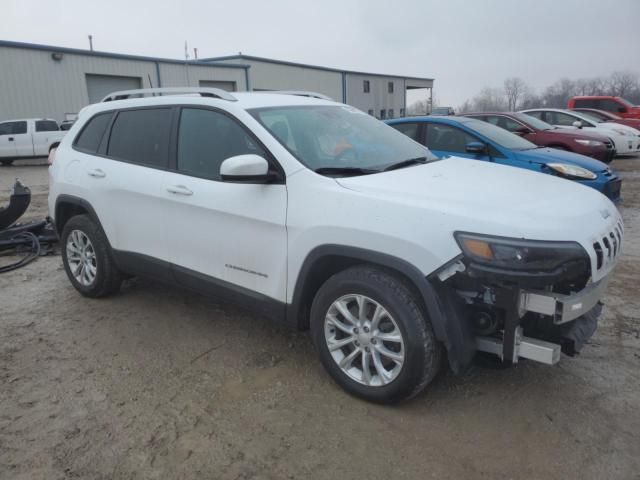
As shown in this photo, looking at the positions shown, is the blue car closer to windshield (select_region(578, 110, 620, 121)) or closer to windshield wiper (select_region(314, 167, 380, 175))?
windshield wiper (select_region(314, 167, 380, 175))

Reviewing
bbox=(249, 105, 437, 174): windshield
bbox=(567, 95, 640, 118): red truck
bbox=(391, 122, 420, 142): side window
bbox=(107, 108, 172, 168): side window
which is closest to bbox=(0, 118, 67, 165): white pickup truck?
bbox=(391, 122, 420, 142): side window

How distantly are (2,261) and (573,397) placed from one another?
238 inches

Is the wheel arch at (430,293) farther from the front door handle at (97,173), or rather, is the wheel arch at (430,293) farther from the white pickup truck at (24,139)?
the white pickup truck at (24,139)

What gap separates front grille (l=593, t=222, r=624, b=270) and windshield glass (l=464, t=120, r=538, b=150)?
4.30m

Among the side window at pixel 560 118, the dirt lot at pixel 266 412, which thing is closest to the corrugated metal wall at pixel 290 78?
the side window at pixel 560 118

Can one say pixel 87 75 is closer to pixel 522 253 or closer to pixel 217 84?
pixel 217 84

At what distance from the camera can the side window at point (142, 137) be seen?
3.96 m

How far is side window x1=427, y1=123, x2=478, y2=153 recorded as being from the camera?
7.13 m

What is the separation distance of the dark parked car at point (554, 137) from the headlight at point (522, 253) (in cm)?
825

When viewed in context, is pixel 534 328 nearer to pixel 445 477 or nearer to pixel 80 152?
pixel 445 477

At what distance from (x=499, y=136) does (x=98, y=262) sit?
18.1ft

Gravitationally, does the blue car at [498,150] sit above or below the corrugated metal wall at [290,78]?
below

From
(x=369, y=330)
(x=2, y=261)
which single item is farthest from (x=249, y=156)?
(x=2, y=261)

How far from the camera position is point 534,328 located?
2842 millimetres
